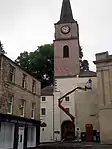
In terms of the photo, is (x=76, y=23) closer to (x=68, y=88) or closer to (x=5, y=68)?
(x=68, y=88)

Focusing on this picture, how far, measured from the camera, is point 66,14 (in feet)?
160

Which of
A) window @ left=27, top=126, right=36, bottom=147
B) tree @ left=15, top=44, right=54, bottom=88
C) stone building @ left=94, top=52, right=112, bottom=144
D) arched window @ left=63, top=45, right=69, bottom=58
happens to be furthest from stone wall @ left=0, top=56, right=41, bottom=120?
tree @ left=15, top=44, right=54, bottom=88

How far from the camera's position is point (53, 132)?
3972 cm

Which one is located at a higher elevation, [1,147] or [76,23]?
[76,23]

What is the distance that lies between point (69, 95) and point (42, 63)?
537 inches

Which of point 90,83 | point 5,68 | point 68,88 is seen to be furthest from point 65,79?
point 5,68

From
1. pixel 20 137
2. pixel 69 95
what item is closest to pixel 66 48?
pixel 69 95

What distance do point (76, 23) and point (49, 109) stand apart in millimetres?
17797

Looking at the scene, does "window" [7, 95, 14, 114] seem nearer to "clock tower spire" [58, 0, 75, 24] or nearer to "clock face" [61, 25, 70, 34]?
"clock face" [61, 25, 70, 34]

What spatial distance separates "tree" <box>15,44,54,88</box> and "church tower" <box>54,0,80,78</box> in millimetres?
8022

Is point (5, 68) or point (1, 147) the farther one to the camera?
point (5, 68)

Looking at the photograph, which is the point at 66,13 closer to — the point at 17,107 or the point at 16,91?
the point at 16,91

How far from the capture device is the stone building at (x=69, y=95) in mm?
38281

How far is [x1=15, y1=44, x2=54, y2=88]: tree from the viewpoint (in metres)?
51.9
